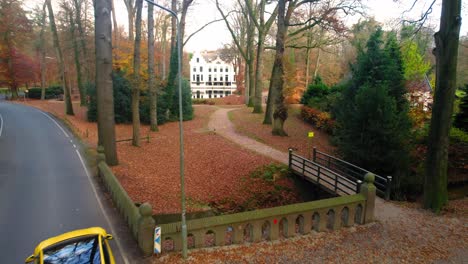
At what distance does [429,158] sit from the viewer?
10.4 m

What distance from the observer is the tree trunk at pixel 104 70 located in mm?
13766

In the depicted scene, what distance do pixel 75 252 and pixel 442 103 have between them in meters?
11.3

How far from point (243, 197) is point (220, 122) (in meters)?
15.7

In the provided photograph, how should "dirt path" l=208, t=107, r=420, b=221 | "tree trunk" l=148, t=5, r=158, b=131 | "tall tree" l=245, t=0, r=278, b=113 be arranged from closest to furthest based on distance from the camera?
"dirt path" l=208, t=107, r=420, b=221, "tree trunk" l=148, t=5, r=158, b=131, "tall tree" l=245, t=0, r=278, b=113

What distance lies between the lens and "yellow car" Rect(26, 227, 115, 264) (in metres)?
5.77

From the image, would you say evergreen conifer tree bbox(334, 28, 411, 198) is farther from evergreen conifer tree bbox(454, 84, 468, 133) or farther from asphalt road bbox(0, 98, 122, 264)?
asphalt road bbox(0, 98, 122, 264)

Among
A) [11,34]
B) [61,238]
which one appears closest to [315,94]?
[61,238]

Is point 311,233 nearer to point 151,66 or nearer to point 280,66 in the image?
point 280,66

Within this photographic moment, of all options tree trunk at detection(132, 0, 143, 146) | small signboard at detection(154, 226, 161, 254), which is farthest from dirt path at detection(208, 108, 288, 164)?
small signboard at detection(154, 226, 161, 254)

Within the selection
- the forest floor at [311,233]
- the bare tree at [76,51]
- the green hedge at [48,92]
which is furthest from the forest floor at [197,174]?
the green hedge at [48,92]

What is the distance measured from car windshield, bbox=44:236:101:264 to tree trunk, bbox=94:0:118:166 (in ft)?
30.6

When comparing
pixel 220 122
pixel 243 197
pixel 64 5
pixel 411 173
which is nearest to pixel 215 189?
pixel 243 197

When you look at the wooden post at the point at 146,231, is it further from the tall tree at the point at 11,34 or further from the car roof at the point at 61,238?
the tall tree at the point at 11,34

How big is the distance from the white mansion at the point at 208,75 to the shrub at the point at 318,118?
5930 centimetres
